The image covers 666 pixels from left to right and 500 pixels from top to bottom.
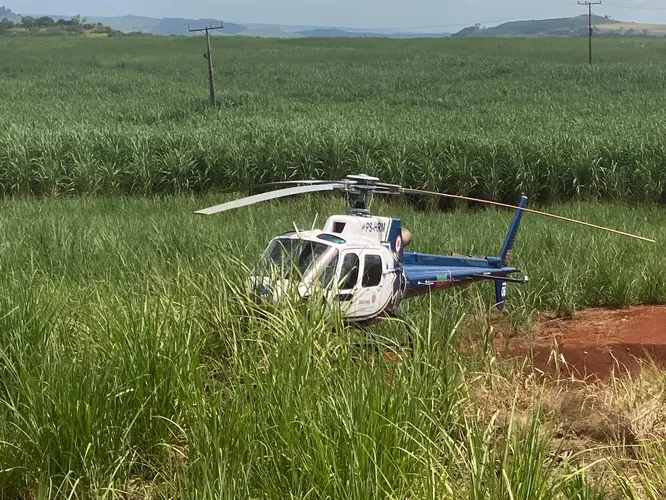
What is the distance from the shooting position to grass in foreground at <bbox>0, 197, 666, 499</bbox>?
2818 millimetres

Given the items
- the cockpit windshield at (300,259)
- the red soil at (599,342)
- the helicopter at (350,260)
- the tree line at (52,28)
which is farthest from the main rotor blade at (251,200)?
the tree line at (52,28)

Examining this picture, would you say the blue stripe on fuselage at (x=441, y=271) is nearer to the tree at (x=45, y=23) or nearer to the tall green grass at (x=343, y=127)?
the tall green grass at (x=343, y=127)

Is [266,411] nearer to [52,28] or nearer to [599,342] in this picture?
[599,342]

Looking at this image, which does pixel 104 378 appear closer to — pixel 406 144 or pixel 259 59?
pixel 406 144

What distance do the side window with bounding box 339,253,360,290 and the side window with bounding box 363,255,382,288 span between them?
81mm

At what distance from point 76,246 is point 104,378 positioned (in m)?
4.78

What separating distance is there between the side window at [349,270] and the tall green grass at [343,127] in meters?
10.0

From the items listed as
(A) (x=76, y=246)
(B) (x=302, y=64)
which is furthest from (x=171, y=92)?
(A) (x=76, y=246)

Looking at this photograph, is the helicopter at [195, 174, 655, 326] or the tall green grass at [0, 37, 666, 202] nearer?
the helicopter at [195, 174, 655, 326]

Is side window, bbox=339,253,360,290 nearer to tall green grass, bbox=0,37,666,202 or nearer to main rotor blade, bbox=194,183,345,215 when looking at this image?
main rotor blade, bbox=194,183,345,215

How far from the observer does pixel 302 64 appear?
169 ft

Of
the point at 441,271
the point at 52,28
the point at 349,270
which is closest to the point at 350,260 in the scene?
the point at 349,270

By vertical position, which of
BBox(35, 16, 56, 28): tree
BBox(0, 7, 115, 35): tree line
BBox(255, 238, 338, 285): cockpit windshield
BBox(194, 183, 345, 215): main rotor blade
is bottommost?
BBox(255, 238, 338, 285): cockpit windshield

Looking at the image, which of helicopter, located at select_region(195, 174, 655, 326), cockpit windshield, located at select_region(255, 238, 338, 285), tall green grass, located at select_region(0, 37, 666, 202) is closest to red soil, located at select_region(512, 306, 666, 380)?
helicopter, located at select_region(195, 174, 655, 326)
